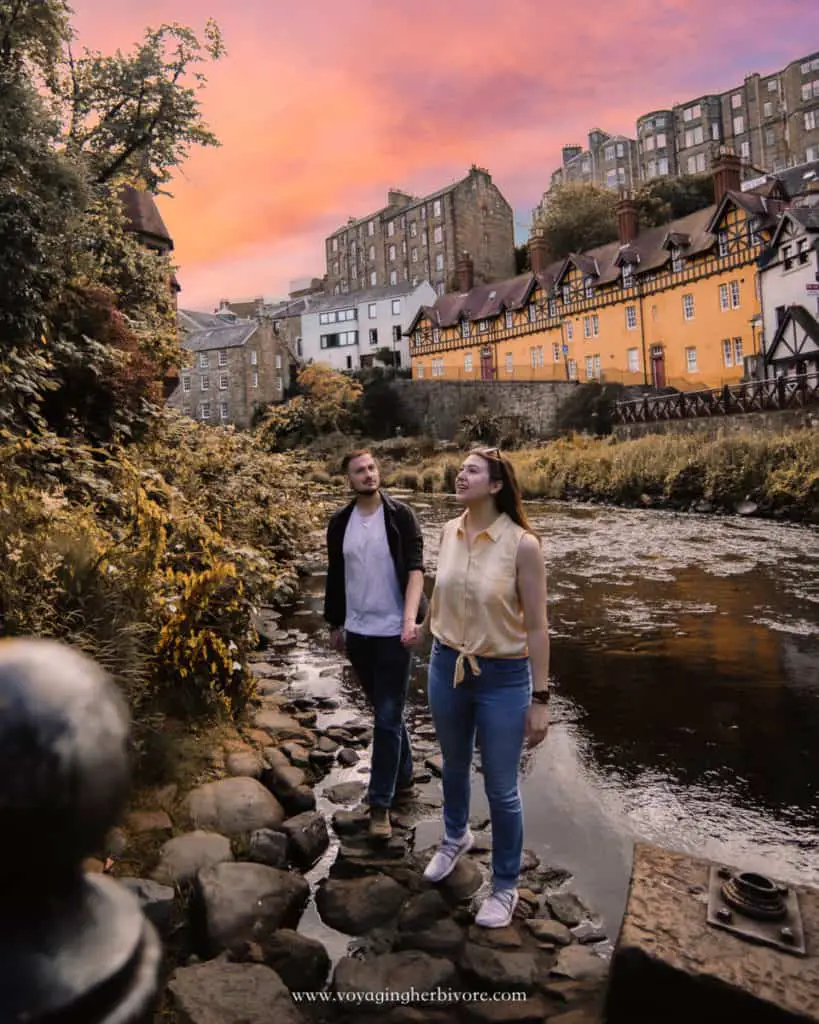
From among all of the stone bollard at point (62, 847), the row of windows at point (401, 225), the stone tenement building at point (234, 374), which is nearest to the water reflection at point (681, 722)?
the stone bollard at point (62, 847)

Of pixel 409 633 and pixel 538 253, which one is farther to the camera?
pixel 538 253

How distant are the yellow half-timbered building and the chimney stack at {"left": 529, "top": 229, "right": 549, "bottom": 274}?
117mm

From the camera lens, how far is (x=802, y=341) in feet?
115

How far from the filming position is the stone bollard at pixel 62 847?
73cm

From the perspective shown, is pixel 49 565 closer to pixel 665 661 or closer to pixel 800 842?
pixel 800 842

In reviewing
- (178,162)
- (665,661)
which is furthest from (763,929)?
(178,162)


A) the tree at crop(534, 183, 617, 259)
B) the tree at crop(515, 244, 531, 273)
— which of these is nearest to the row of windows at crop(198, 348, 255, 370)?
the tree at crop(534, 183, 617, 259)

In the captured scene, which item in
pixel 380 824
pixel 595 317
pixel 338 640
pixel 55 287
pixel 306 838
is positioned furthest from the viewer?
pixel 595 317

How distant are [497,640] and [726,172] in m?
47.8

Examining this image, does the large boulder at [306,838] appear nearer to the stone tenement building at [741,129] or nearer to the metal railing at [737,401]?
the metal railing at [737,401]

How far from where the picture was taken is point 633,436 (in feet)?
116

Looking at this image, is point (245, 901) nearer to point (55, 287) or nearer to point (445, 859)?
point (445, 859)

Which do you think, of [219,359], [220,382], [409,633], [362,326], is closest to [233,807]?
[409,633]

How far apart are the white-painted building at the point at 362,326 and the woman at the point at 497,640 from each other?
6731 cm
